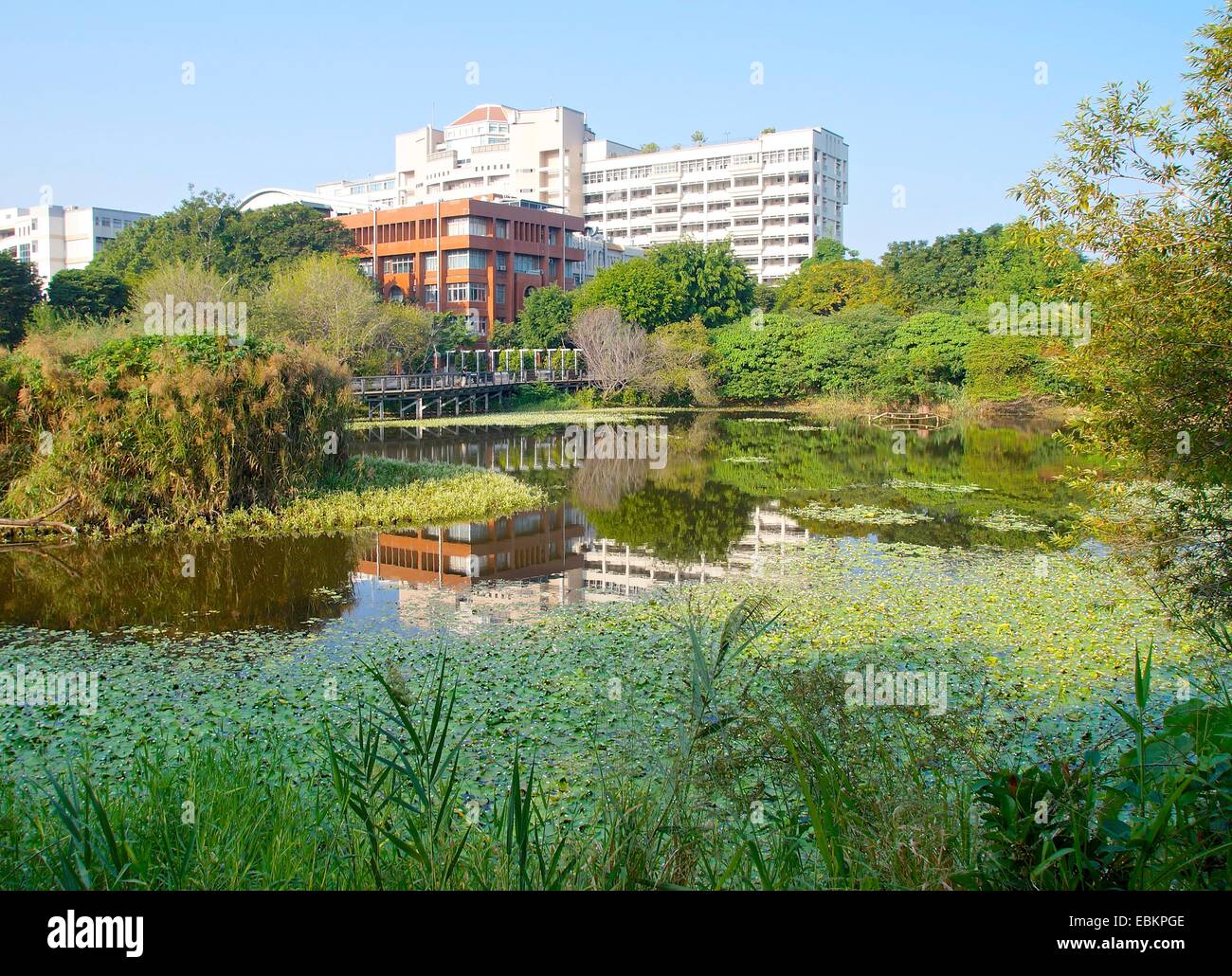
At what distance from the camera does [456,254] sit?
170 ft

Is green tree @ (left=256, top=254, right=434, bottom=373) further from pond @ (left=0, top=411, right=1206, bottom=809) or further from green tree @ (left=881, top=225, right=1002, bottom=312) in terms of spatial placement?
green tree @ (left=881, top=225, right=1002, bottom=312)

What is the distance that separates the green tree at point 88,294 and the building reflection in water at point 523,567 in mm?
25500

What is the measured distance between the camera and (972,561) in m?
11.3

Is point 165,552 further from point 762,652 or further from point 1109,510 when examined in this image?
point 1109,510

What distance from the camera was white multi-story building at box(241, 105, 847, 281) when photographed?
246 ft

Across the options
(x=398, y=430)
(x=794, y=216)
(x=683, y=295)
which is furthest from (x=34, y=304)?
(x=794, y=216)

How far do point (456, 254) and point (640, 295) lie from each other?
14144mm

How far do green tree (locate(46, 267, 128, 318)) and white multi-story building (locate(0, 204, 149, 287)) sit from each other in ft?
126

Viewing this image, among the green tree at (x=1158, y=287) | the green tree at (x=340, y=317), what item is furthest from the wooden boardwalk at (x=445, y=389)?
the green tree at (x=1158, y=287)

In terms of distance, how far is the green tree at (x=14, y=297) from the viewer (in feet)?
102

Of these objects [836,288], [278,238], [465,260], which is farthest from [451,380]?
[836,288]

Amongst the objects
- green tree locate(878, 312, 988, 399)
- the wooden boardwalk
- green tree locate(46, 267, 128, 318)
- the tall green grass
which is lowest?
the tall green grass

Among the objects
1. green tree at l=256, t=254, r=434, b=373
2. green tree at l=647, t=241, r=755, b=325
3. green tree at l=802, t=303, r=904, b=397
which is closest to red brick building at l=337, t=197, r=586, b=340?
green tree at l=647, t=241, r=755, b=325

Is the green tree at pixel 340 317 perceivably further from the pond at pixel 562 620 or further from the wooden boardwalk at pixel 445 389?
the pond at pixel 562 620
